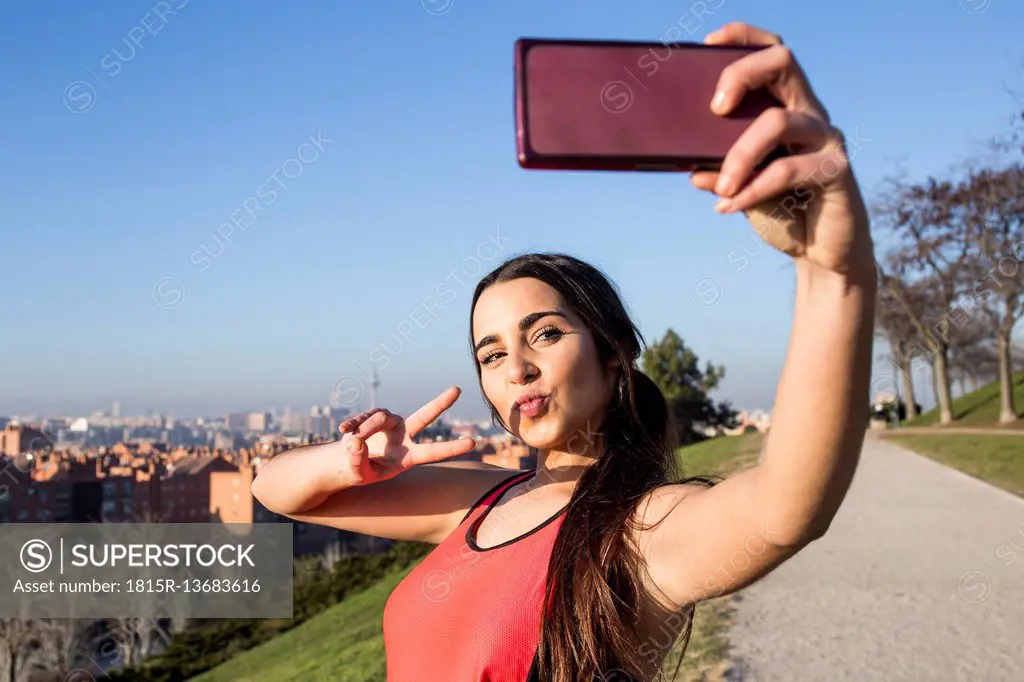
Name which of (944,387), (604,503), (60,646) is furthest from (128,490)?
(604,503)

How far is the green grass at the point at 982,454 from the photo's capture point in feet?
49.1

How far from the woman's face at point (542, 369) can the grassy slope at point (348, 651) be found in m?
1.38

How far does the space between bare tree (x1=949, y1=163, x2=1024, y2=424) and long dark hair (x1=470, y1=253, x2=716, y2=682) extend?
2665cm

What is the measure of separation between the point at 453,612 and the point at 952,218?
29080 millimetres

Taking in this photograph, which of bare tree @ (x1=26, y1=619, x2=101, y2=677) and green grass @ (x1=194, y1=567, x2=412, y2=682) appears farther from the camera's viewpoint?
bare tree @ (x1=26, y1=619, x2=101, y2=677)

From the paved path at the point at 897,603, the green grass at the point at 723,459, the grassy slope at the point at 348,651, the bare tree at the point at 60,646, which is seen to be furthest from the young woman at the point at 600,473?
the bare tree at the point at 60,646

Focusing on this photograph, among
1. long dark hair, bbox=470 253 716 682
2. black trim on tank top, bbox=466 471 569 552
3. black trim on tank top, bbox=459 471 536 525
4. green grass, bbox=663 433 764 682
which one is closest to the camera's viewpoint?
long dark hair, bbox=470 253 716 682

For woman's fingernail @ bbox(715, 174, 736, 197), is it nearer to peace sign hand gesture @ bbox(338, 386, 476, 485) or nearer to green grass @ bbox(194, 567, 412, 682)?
peace sign hand gesture @ bbox(338, 386, 476, 485)

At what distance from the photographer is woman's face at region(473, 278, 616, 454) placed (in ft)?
5.73

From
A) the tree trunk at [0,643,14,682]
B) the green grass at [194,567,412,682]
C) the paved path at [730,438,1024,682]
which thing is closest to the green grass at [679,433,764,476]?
the paved path at [730,438,1024,682]

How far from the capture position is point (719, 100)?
0.89 metres

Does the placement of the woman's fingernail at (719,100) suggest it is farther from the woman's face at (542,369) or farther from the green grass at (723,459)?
the green grass at (723,459)

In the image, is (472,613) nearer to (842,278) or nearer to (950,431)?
(842,278)

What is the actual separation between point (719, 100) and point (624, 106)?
9 centimetres
